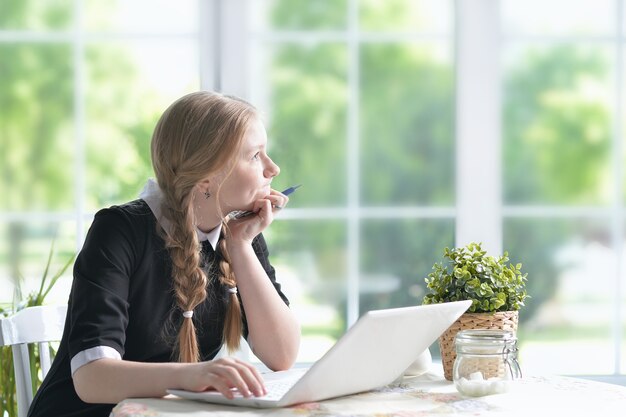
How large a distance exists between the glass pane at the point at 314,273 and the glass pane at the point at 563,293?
1.95 feet

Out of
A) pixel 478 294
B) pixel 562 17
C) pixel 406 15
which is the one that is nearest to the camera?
pixel 478 294

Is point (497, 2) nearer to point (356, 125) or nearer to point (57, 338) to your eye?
point (356, 125)

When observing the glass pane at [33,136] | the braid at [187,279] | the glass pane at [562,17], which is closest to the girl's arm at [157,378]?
the braid at [187,279]

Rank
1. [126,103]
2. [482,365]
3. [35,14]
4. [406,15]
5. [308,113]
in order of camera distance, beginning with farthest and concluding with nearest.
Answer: [35,14], [126,103], [406,15], [308,113], [482,365]

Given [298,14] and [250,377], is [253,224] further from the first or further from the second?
[298,14]

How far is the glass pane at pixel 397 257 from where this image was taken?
3.13m

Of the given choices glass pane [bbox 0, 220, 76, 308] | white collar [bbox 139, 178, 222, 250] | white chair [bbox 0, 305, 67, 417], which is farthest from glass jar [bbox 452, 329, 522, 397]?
glass pane [bbox 0, 220, 76, 308]

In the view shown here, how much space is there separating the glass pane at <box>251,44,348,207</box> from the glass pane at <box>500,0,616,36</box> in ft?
2.35

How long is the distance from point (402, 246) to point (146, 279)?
1521 mm

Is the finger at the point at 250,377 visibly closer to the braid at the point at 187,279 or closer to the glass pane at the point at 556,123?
the braid at the point at 187,279

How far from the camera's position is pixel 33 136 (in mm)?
4660

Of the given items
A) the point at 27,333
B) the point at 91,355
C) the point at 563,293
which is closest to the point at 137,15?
the point at 563,293

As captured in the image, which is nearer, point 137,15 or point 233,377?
point 233,377

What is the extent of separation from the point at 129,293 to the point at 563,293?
7.48 ft
